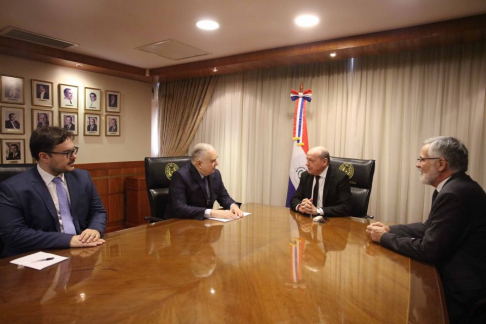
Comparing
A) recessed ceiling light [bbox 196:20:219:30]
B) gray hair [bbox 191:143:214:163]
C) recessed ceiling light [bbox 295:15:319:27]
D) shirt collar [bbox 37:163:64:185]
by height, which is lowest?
shirt collar [bbox 37:163:64:185]

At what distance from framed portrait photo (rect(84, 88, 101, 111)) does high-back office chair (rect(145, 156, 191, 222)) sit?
2.27 metres

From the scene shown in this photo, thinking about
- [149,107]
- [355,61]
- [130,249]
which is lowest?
[130,249]

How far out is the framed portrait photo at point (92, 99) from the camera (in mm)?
4449

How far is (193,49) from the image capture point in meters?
3.62

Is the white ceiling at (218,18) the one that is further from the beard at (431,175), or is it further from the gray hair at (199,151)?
the beard at (431,175)

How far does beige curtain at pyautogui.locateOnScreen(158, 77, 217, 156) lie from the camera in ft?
16.1

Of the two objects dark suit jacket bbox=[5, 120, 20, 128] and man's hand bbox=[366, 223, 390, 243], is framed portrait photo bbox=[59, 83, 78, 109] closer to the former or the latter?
dark suit jacket bbox=[5, 120, 20, 128]

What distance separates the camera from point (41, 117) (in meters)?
4.00

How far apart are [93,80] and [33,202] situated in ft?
10.7

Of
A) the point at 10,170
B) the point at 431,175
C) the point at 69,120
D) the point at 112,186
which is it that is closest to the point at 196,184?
the point at 10,170

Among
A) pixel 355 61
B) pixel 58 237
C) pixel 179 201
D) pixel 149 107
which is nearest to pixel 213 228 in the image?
pixel 179 201

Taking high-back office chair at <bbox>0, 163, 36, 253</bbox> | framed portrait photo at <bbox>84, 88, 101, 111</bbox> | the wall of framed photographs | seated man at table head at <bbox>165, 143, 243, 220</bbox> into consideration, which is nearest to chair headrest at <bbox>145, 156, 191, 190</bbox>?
seated man at table head at <bbox>165, 143, 243, 220</bbox>

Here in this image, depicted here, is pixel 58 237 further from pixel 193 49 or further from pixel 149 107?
pixel 149 107

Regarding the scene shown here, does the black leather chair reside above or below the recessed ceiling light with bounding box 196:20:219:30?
below
